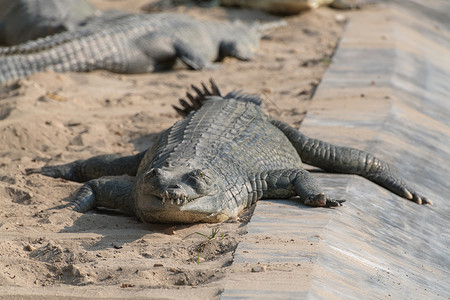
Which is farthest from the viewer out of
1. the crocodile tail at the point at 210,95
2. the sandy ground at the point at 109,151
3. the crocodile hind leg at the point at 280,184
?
the crocodile tail at the point at 210,95

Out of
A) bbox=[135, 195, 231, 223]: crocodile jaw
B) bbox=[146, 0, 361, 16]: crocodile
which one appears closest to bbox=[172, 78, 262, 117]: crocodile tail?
bbox=[135, 195, 231, 223]: crocodile jaw

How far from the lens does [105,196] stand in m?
5.07

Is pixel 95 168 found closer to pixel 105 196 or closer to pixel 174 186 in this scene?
pixel 105 196

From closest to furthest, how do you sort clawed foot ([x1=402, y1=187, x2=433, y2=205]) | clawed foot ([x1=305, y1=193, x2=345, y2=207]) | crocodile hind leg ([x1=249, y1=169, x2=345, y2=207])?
clawed foot ([x1=305, y1=193, x2=345, y2=207]) < crocodile hind leg ([x1=249, y1=169, x2=345, y2=207]) < clawed foot ([x1=402, y1=187, x2=433, y2=205])

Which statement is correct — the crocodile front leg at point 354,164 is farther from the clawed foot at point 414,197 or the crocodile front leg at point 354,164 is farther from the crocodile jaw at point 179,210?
the crocodile jaw at point 179,210

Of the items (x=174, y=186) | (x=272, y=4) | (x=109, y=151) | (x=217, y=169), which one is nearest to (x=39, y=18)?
(x=272, y=4)

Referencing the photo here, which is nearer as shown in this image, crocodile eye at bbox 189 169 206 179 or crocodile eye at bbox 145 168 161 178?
crocodile eye at bbox 145 168 161 178

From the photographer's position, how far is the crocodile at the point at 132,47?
30.2 feet

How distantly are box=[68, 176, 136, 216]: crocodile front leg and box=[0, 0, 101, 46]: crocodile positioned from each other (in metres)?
6.16

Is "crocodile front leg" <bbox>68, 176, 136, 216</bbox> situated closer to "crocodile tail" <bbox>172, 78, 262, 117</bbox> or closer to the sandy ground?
the sandy ground

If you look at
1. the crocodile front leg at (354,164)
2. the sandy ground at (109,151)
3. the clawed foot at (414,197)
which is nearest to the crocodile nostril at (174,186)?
the sandy ground at (109,151)

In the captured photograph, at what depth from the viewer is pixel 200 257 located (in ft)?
13.2

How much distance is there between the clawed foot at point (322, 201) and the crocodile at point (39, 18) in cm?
704

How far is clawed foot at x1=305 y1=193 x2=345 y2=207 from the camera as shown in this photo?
186 inches
